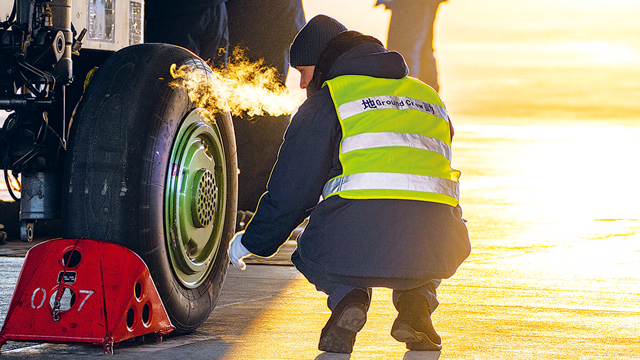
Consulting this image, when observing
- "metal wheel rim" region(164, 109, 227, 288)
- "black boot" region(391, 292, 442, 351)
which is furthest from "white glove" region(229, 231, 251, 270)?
"black boot" region(391, 292, 442, 351)

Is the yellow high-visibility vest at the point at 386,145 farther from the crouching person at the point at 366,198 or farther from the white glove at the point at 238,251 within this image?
the white glove at the point at 238,251

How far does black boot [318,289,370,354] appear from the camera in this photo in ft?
8.77

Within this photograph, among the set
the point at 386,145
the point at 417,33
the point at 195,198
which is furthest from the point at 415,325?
the point at 417,33

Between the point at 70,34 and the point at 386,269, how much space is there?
4.62ft

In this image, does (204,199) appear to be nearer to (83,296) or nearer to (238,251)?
(238,251)

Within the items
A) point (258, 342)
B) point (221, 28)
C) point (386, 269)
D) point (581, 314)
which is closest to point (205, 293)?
point (258, 342)

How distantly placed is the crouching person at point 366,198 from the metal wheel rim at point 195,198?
18 cm

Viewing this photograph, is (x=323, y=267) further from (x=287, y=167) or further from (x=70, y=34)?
(x=70, y=34)

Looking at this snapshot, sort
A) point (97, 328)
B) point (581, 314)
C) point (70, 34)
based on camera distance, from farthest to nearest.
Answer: point (581, 314) → point (70, 34) → point (97, 328)

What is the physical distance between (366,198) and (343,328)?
1.42ft

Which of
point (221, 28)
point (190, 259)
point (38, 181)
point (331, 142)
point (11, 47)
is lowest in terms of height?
point (190, 259)

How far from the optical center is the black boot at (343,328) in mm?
2674

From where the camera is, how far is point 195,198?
2963 mm

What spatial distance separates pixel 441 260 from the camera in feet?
9.21
